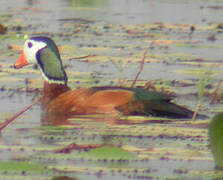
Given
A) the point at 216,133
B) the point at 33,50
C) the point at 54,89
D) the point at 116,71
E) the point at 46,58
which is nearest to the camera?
the point at 216,133

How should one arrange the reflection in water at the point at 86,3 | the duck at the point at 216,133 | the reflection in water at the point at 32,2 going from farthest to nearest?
the reflection in water at the point at 32,2 → the reflection in water at the point at 86,3 → the duck at the point at 216,133

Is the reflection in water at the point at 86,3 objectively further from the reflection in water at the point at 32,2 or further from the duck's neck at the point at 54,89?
the duck's neck at the point at 54,89

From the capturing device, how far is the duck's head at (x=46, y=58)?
10.9 meters

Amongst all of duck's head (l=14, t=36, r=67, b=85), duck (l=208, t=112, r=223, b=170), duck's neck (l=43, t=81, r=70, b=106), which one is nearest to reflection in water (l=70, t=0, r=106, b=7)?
duck's head (l=14, t=36, r=67, b=85)

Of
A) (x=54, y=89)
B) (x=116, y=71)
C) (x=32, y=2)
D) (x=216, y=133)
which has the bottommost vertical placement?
(x=32, y=2)

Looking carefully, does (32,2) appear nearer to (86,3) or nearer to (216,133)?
(86,3)

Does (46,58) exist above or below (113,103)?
above

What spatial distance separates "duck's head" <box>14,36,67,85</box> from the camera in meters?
10.9

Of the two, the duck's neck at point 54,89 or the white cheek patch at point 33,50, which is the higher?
the white cheek patch at point 33,50

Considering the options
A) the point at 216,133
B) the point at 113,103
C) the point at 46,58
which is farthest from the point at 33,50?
the point at 216,133

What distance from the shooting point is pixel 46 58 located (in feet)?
36.2

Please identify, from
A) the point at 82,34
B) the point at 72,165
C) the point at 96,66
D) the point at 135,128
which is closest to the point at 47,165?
the point at 72,165

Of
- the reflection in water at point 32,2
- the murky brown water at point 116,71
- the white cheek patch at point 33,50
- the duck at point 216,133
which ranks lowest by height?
the reflection in water at point 32,2

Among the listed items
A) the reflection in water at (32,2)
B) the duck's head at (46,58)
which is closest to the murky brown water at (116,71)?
the reflection in water at (32,2)
